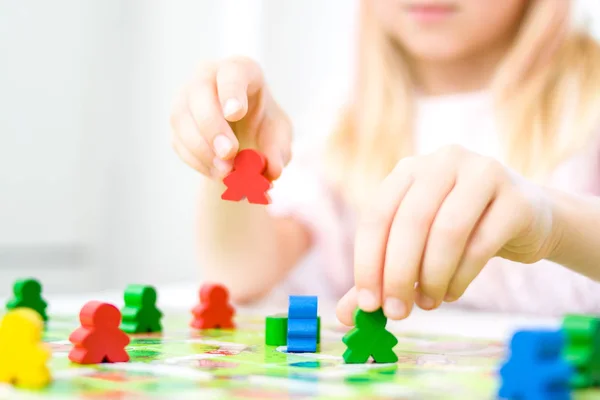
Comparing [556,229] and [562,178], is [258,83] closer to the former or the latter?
[556,229]

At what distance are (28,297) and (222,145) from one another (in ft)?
1.03

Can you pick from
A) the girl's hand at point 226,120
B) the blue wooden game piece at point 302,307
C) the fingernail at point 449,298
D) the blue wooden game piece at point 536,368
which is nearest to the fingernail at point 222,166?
the girl's hand at point 226,120

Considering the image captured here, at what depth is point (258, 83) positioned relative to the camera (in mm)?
813

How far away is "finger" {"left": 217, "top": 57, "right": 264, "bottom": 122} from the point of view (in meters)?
0.72

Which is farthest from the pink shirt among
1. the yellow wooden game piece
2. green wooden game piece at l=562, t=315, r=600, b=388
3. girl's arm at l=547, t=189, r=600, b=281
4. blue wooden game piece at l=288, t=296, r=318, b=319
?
the yellow wooden game piece

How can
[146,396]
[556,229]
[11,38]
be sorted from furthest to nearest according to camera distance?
[11,38], [556,229], [146,396]

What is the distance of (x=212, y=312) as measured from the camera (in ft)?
2.67

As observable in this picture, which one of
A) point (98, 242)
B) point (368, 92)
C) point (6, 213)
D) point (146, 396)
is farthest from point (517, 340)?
point (98, 242)

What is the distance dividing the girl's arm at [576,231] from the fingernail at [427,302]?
19 cm

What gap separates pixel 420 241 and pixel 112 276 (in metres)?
2.08

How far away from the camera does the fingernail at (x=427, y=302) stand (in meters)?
0.58

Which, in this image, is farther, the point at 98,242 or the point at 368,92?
the point at 98,242

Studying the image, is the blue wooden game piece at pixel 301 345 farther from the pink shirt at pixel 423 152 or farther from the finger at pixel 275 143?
the pink shirt at pixel 423 152

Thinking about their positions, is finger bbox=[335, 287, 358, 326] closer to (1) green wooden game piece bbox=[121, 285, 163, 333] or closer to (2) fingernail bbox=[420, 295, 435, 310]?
(2) fingernail bbox=[420, 295, 435, 310]
